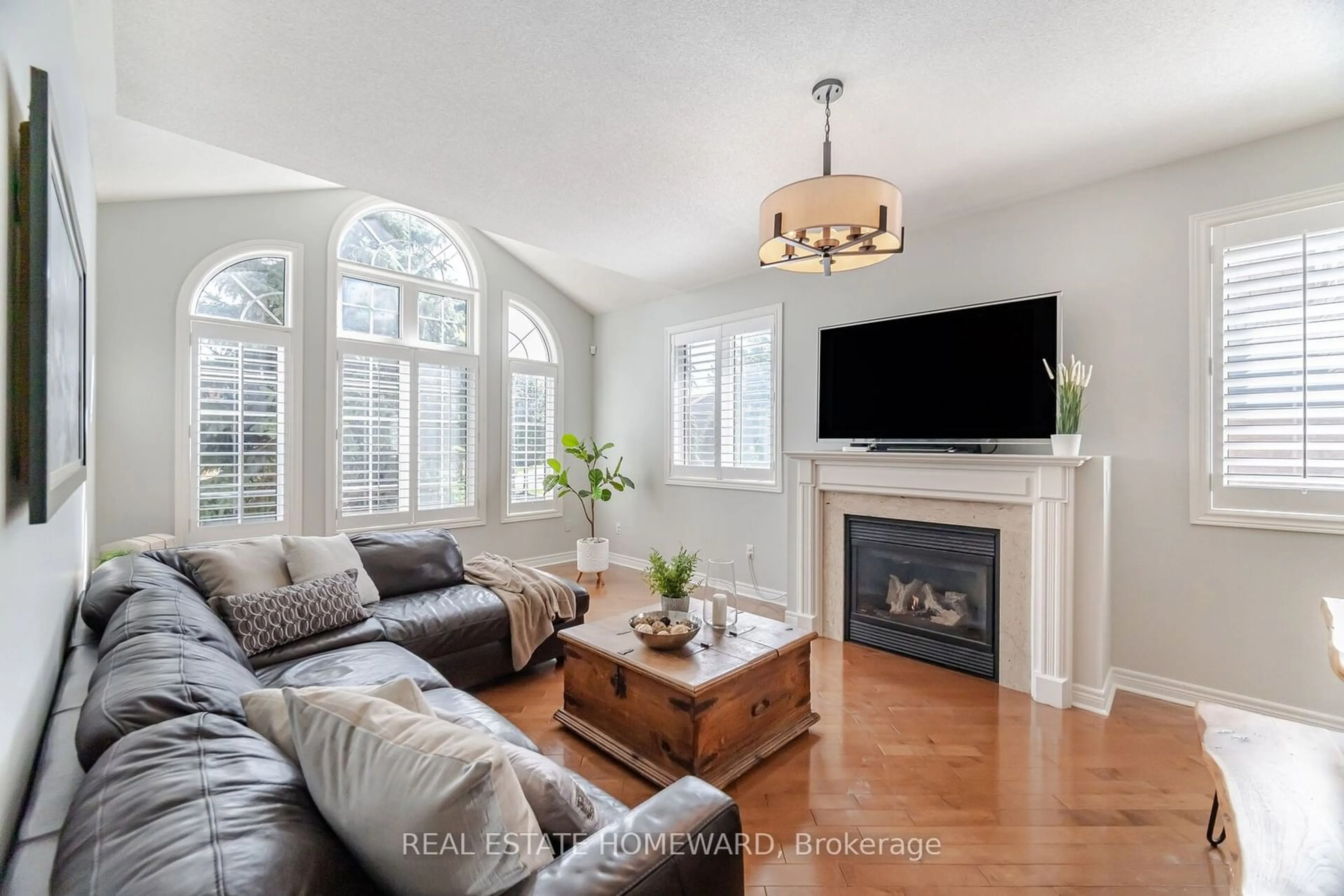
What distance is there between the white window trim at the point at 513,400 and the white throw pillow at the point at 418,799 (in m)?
4.59

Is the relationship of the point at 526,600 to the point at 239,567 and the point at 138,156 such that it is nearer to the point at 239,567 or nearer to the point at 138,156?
the point at 239,567

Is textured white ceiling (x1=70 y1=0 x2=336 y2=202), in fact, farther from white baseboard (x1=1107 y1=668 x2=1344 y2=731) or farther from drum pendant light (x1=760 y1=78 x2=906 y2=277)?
white baseboard (x1=1107 y1=668 x2=1344 y2=731)

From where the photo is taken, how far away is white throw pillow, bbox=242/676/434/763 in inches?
42.1

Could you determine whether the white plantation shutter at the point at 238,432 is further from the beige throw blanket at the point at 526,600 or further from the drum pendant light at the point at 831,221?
the drum pendant light at the point at 831,221

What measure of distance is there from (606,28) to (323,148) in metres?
1.66

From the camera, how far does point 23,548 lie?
111cm

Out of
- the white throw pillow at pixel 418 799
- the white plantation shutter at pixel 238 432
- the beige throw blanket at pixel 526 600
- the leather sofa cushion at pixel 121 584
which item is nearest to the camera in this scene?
the white throw pillow at pixel 418 799

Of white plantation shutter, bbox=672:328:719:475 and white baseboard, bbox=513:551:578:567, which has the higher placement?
white plantation shutter, bbox=672:328:719:475

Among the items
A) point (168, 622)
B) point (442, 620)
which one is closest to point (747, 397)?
point (442, 620)

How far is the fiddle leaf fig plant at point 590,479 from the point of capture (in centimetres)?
548

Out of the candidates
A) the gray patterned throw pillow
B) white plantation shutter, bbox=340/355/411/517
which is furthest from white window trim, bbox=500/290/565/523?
the gray patterned throw pillow

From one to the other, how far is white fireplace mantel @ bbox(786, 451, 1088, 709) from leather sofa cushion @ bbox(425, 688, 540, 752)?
250cm

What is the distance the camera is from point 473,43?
79.6 inches

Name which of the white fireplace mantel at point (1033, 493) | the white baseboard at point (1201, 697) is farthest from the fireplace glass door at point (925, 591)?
the white baseboard at point (1201, 697)
